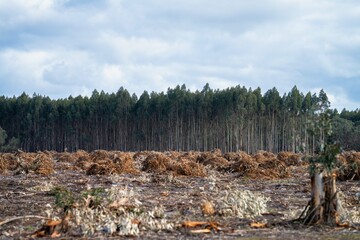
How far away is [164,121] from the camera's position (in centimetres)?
10550

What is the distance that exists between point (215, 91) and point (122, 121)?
18.2 m

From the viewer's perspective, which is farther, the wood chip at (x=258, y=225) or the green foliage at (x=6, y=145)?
the green foliage at (x=6, y=145)

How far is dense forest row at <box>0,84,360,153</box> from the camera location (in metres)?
98.7

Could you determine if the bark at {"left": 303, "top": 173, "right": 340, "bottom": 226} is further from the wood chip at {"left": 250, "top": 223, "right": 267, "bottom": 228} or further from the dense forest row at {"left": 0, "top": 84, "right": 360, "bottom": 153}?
the dense forest row at {"left": 0, "top": 84, "right": 360, "bottom": 153}

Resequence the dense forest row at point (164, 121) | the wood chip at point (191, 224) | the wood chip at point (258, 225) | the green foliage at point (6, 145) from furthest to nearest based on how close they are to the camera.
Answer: the dense forest row at point (164, 121) < the green foliage at point (6, 145) < the wood chip at point (258, 225) < the wood chip at point (191, 224)

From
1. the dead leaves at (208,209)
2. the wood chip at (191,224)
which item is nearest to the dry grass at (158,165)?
the dead leaves at (208,209)

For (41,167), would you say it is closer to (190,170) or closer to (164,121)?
(190,170)

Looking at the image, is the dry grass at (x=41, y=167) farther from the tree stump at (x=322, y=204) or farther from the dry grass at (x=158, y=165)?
the tree stump at (x=322, y=204)

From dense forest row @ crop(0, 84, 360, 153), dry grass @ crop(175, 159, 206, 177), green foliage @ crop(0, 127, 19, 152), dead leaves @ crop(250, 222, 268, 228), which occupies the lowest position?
dead leaves @ crop(250, 222, 268, 228)

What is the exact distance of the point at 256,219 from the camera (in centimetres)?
1118

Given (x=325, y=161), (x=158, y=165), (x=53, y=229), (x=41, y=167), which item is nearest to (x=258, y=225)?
(x=325, y=161)

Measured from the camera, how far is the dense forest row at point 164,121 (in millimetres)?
98688

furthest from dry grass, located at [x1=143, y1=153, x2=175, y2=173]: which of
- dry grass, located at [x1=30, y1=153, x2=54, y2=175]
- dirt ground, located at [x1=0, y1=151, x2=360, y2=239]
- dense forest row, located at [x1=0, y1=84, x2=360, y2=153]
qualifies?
dense forest row, located at [x1=0, y1=84, x2=360, y2=153]

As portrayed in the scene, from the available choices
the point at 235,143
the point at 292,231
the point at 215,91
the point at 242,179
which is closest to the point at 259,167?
the point at 242,179
